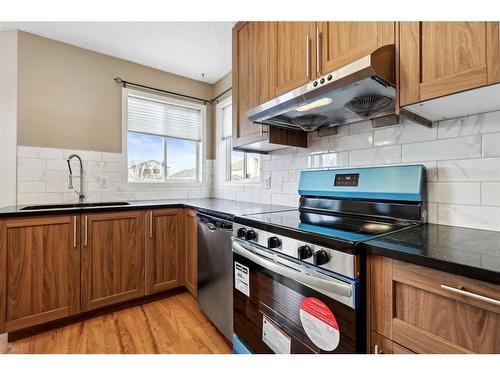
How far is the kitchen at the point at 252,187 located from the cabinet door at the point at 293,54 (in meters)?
0.01

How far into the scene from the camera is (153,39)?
2316 millimetres

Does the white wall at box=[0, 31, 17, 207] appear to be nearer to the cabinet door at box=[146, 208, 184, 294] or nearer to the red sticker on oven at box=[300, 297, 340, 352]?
the cabinet door at box=[146, 208, 184, 294]

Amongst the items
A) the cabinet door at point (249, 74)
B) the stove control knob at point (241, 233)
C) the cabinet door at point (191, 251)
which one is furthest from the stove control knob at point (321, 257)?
the cabinet door at point (191, 251)

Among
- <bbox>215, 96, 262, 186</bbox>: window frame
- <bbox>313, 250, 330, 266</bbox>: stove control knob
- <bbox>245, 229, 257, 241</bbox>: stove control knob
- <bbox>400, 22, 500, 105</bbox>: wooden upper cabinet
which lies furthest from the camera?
<bbox>215, 96, 262, 186</bbox>: window frame

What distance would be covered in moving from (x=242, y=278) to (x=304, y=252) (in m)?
0.57

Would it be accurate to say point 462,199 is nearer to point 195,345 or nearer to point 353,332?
point 353,332

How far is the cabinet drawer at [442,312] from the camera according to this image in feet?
→ 1.98

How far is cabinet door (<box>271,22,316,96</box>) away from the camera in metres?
1.35

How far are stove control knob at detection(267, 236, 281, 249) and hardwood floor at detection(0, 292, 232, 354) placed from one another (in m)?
0.96

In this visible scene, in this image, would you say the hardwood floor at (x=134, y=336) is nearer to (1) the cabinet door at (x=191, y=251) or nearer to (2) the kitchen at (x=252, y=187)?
(2) the kitchen at (x=252, y=187)

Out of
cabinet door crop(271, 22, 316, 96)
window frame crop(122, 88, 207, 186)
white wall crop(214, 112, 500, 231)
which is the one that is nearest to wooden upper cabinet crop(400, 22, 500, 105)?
white wall crop(214, 112, 500, 231)

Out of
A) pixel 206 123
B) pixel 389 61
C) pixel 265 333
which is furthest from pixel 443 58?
pixel 206 123

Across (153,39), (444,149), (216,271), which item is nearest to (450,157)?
(444,149)

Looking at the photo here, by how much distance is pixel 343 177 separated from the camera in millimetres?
1518
